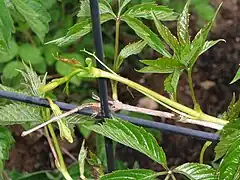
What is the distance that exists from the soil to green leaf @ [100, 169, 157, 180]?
135 cm

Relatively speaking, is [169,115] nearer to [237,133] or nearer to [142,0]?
[237,133]

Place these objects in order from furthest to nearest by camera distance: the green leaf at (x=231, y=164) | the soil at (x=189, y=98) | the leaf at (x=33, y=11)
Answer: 1. the soil at (x=189, y=98)
2. the leaf at (x=33, y=11)
3. the green leaf at (x=231, y=164)

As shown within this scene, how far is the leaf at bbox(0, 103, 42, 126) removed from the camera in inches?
39.9

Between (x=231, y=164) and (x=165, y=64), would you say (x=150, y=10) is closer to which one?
(x=165, y=64)

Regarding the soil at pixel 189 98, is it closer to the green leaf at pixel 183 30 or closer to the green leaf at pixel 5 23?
the green leaf at pixel 5 23

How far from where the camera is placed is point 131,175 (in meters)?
0.87

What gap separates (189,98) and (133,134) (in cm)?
160

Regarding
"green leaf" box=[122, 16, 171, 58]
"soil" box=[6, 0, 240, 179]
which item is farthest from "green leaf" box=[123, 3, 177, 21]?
"soil" box=[6, 0, 240, 179]

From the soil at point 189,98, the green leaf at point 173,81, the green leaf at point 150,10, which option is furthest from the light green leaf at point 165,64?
the soil at point 189,98

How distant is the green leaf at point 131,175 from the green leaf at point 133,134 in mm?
23

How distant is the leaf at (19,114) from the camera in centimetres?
101

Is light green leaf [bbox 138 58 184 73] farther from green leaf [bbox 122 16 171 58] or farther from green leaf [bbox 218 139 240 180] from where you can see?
green leaf [bbox 218 139 240 180]

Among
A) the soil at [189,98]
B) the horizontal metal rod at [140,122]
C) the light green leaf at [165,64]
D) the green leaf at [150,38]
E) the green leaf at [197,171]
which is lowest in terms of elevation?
the soil at [189,98]

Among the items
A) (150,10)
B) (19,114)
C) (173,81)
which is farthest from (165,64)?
(19,114)
